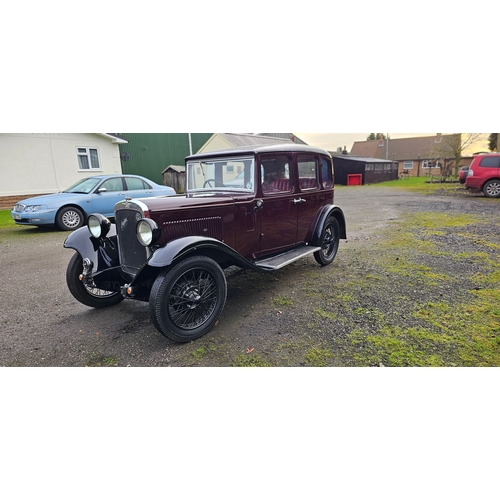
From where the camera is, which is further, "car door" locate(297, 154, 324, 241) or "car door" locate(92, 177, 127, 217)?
"car door" locate(92, 177, 127, 217)

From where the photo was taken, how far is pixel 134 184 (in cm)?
851

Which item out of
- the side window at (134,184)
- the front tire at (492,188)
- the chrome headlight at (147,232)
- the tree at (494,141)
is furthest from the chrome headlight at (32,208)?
the front tire at (492,188)

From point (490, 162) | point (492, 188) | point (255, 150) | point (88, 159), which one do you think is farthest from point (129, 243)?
point (492, 188)

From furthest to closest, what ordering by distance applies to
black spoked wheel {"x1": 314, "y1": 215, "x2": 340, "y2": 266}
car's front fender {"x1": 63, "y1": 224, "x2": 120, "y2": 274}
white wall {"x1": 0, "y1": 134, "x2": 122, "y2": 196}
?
white wall {"x1": 0, "y1": 134, "x2": 122, "y2": 196} → black spoked wheel {"x1": 314, "y1": 215, "x2": 340, "y2": 266} → car's front fender {"x1": 63, "y1": 224, "x2": 120, "y2": 274}

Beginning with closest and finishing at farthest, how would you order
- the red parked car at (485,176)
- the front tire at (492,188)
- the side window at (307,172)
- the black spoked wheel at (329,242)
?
1. the side window at (307,172)
2. the black spoked wheel at (329,242)
3. the red parked car at (485,176)
4. the front tire at (492,188)

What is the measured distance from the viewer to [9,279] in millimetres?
4805

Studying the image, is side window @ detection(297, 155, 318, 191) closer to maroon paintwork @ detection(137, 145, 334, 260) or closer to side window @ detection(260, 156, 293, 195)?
maroon paintwork @ detection(137, 145, 334, 260)

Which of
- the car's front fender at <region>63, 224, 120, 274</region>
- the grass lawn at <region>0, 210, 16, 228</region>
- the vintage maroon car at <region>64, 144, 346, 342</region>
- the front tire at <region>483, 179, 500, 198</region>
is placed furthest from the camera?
the front tire at <region>483, 179, 500, 198</region>

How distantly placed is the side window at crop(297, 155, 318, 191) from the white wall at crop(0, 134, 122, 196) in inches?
397

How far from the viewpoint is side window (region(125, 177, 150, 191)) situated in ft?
27.5

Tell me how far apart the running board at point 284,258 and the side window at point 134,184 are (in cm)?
561

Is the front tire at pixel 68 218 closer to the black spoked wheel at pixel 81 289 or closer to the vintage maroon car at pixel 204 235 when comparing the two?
the vintage maroon car at pixel 204 235

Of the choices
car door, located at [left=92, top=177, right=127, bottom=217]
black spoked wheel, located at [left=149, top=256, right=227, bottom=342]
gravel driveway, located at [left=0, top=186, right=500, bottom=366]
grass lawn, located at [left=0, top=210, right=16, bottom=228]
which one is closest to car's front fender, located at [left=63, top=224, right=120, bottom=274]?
gravel driveway, located at [left=0, top=186, right=500, bottom=366]

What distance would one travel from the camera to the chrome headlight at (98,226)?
3.46 meters
